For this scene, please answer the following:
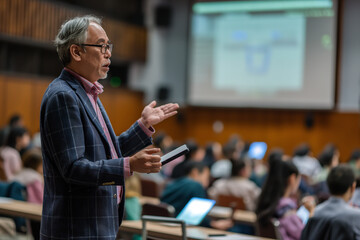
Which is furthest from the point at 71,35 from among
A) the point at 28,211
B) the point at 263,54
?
the point at 263,54

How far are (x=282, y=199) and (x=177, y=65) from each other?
479 inches

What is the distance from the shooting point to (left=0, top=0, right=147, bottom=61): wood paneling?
12.7m

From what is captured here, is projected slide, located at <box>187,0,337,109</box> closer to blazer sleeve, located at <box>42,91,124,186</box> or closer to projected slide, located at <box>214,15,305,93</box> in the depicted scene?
projected slide, located at <box>214,15,305,93</box>

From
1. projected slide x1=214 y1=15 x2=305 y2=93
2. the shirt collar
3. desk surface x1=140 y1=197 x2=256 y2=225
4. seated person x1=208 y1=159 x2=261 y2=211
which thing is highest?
projected slide x1=214 y1=15 x2=305 y2=93

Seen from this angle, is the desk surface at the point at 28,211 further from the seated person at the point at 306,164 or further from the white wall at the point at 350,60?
the white wall at the point at 350,60

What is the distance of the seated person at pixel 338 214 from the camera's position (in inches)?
140

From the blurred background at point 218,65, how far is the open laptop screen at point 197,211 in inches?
363

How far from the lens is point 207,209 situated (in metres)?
4.29

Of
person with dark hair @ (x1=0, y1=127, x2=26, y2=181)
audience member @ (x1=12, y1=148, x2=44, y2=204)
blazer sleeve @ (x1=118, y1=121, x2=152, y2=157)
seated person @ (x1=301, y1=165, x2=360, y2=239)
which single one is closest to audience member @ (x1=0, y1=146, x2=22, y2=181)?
person with dark hair @ (x1=0, y1=127, x2=26, y2=181)

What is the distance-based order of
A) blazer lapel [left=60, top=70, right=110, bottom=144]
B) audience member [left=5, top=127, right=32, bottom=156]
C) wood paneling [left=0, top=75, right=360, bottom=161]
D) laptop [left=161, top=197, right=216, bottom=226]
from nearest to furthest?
1. blazer lapel [left=60, top=70, right=110, bottom=144]
2. laptop [left=161, top=197, right=216, bottom=226]
3. audience member [left=5, top=127, right=32, bottom=156]
4. wood paneling [left=0, top=75, right=360, bottom=161]

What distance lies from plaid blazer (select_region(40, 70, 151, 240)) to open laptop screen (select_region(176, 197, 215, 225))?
6.49 feet

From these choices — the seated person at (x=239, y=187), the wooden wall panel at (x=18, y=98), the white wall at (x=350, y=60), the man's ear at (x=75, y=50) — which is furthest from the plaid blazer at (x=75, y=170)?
the white wall at (x=350, y=60)

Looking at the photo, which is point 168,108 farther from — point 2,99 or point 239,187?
point 2,99

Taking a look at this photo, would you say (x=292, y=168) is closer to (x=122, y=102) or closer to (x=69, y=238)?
(x=69, y=238)
